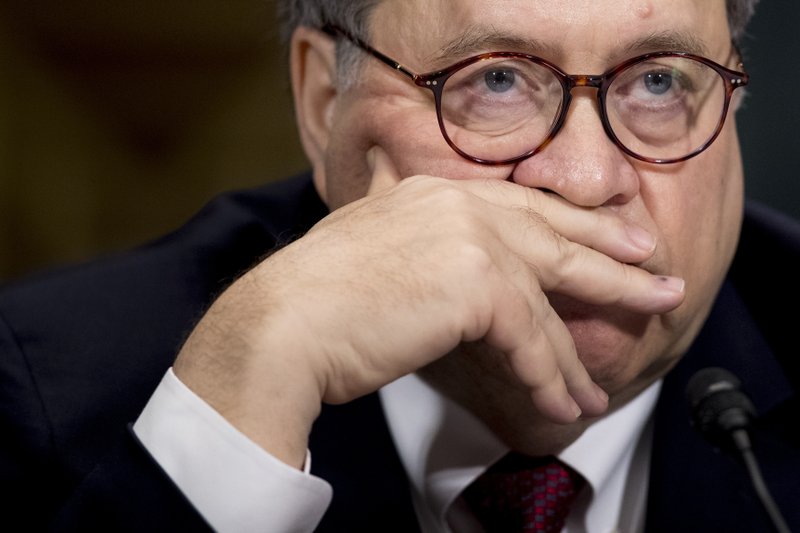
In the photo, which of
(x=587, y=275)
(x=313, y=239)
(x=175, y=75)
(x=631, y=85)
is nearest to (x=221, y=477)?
(x=313, y=239)

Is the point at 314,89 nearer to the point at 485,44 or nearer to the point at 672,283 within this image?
the point at 485,44

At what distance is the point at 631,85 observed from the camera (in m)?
1.54

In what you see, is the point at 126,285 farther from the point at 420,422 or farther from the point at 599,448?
the point at 599,448

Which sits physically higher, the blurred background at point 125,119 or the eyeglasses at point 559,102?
the eyeglasses at point 559,102

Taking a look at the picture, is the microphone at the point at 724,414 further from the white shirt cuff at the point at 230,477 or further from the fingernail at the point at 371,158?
the fingernail at the point at 371,158

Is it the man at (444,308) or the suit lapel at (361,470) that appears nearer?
the man at (444,308)

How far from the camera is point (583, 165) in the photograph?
1.43 metres

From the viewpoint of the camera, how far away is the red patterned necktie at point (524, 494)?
165 cm

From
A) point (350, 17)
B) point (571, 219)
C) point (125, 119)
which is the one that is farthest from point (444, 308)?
point (125, 119)

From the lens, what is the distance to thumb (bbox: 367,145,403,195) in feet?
5.24

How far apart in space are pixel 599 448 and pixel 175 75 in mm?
2677

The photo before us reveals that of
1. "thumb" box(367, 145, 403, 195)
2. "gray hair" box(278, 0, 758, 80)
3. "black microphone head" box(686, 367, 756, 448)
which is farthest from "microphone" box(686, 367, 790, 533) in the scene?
"gray hair" box(278, 0, 758, 80)

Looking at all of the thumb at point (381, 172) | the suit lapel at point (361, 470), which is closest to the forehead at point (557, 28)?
the thumb at point (381, 172)

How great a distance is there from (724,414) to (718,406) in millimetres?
20
